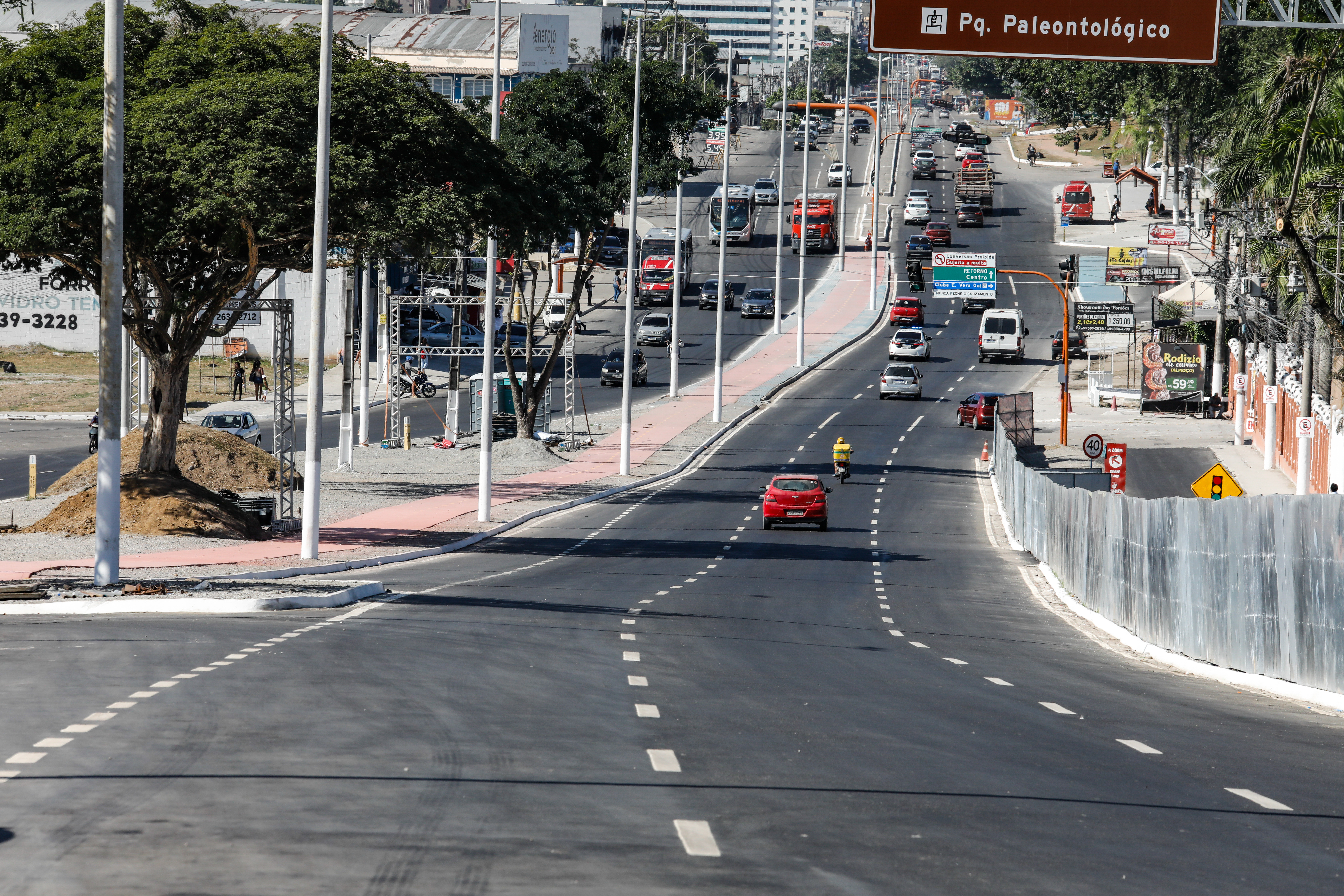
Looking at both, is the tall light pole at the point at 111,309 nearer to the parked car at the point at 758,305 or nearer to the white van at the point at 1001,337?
the white van at the point at 1001,337

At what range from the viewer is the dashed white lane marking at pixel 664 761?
415 inches

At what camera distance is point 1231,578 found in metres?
18.1

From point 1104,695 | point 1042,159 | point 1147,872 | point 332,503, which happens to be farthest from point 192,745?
point 1042,159

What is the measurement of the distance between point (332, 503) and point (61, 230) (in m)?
11.8

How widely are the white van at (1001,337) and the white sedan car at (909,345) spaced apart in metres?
3.26

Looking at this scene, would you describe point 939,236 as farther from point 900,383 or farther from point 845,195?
point 900,383

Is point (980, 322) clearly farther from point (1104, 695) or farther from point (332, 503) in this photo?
point (1104, 695)

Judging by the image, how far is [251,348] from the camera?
243 feet

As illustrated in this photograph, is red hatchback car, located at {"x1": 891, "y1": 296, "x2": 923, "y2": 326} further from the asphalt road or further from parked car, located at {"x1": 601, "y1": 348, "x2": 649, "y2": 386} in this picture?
the asphalt road

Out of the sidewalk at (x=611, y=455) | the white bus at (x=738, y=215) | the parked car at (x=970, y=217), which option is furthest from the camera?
the parked car at (x=970, y=217)

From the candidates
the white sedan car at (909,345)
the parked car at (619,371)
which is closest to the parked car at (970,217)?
the white sedan car at (909,345)

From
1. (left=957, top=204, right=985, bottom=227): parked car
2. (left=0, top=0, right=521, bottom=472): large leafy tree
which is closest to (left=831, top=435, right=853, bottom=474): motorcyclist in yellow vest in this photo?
(left=0, top=0, right=521, bottom=472): large leafy tree

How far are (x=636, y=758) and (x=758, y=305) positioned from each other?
79337 millimetres

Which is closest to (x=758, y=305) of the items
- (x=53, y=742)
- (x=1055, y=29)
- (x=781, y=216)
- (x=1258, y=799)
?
(x=781, y=216)
